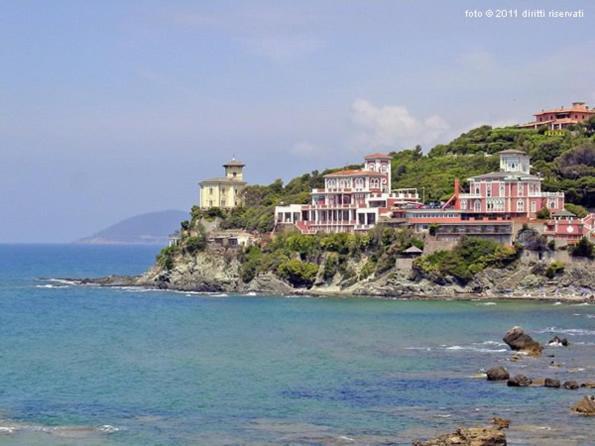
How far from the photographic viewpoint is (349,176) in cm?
10606

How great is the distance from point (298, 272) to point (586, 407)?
2372 inches

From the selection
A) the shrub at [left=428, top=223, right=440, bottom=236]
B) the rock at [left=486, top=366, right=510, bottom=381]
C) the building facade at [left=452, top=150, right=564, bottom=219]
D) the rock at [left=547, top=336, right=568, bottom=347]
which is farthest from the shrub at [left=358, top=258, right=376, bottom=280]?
the rock at [left=486, top=366, right=510, bottom=381]

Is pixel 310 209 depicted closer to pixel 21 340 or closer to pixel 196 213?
pixel 196 213

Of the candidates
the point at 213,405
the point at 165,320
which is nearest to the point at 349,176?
the point at 165,320

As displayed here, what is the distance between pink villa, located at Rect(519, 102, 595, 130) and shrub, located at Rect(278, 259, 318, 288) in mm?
40212

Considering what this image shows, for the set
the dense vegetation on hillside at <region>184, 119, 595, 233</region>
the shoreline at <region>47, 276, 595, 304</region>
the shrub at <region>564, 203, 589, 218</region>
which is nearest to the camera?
the shoreline at <region>47, 276, 595, 304</region>

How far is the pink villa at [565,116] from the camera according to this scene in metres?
126

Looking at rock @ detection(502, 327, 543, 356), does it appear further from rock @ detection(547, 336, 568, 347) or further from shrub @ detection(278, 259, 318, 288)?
shrub @ detection(278, 259, 318, 288)

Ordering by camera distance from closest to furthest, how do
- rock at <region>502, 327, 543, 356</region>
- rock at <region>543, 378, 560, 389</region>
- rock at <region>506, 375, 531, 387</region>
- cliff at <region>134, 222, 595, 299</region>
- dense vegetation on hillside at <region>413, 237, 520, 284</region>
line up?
rock at <region>543, 378, 560, 389</region> → rock at <region>506, 375, 531, 387</region> → rock at <region>502, 327, 543, 356</region> → cliff at <region>134, 222, 595, 299</region> → dense vegetation on hillside at <region>413, 237, 520, 284</region>

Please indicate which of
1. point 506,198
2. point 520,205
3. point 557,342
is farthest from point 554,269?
point 557,342

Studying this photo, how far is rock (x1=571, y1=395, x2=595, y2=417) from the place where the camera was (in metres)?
38.4

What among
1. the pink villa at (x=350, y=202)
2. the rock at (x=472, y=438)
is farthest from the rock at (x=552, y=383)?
the pink villa at (x=350, y=202)

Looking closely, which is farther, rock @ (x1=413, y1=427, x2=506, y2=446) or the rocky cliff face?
the rocky cliff face

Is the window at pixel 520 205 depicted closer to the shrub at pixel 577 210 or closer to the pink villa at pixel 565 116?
the shrub at pixel 577 210
